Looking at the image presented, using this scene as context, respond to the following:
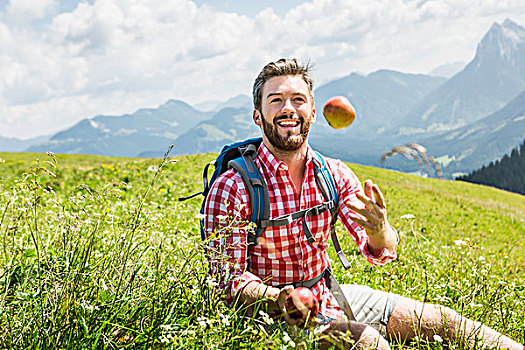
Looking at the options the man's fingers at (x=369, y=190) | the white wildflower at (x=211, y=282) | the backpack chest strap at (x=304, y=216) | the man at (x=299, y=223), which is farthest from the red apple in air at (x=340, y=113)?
the white wildflower at (x=211, y=282)

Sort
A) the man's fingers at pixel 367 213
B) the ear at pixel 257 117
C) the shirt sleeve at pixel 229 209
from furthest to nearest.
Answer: the ear at pixel 257 117
the shirt sleeve at pixel 229 209
the man's fingers at pixel 367 213

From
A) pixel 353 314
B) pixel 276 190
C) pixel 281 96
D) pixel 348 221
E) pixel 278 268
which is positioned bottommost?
pixel 353 314

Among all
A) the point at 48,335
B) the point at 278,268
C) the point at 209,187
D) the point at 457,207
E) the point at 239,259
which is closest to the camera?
the point at 48,335

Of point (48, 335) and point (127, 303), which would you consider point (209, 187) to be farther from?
point (48, 335)

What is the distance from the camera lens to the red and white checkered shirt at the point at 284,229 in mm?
3711

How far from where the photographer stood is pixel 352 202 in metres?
3.97

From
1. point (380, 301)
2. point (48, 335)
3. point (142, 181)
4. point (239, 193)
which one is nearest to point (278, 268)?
point (239, 193)

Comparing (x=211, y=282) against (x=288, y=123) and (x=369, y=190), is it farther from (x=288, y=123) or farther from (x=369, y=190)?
(x=288, y=123)

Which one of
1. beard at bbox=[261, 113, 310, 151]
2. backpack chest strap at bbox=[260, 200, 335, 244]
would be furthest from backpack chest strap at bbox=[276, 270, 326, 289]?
beard at bbox=[261, 113, 310, 151]

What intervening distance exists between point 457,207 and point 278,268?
18.7 m

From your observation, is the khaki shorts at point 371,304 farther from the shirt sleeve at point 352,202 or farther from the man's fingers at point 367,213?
the man's fingers at point 367,213

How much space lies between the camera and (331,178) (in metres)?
4.19

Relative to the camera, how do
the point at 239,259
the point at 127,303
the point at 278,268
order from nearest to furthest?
1. the point at 127,303
2. the point at 239,259
3. the point at 278,268

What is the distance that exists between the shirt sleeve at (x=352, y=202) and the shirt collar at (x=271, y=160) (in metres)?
0.32
